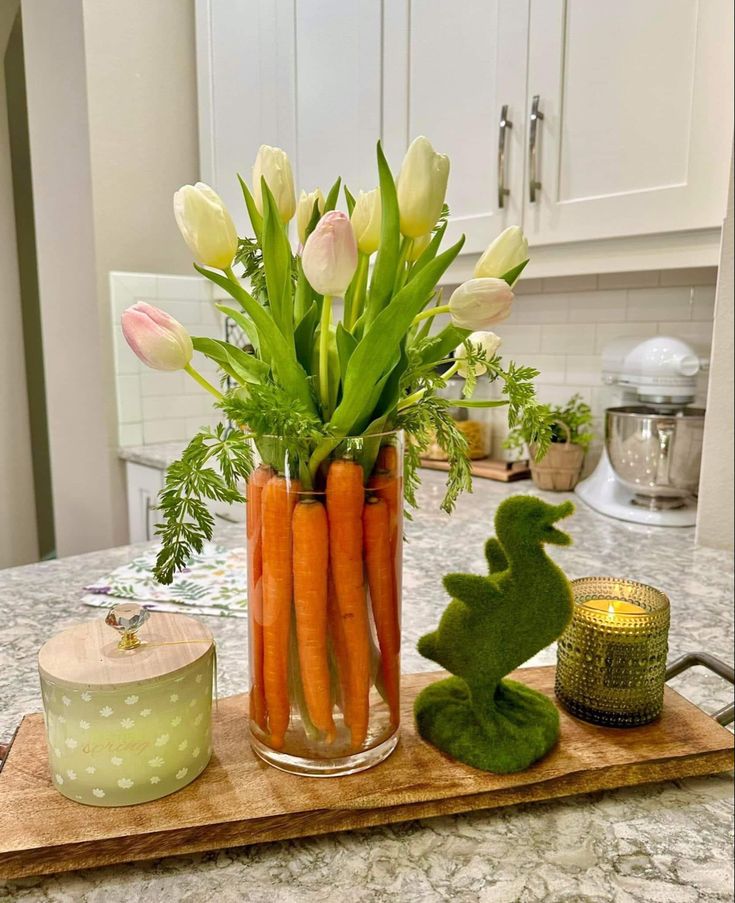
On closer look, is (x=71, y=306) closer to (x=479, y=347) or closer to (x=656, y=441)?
(x=656, y=441)

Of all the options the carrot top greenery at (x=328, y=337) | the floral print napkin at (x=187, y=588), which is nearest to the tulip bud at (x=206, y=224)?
the carrot top greenery at (x=328, y=337)

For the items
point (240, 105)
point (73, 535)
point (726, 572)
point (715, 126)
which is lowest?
point (73, 535)

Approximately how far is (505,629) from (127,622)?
293 millimetres

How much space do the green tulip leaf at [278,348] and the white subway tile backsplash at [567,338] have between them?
4.92 feet

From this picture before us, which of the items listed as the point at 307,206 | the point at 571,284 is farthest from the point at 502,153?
the point at 307,206

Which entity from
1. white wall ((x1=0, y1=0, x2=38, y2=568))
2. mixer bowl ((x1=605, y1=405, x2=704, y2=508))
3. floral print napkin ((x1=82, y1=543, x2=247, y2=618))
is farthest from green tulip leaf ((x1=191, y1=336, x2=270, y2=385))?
mixer bowl ((x1=605, y1=405, x2=704, y2=508))

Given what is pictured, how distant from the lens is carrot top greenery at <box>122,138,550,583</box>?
47 centimetres

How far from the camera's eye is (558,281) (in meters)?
1.87

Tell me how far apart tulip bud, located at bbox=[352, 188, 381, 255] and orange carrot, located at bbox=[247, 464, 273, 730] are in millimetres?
186

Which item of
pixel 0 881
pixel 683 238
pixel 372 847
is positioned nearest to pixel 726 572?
pixel 683 238

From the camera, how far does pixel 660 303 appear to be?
5.57ft

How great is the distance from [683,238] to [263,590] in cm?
116

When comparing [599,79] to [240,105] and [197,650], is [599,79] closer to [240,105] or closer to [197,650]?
[240,105]

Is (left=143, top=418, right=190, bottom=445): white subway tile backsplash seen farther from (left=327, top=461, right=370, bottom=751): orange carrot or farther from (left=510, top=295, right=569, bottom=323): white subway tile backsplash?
(left=327, top=461, right=370, bottom=751): orange carrot
